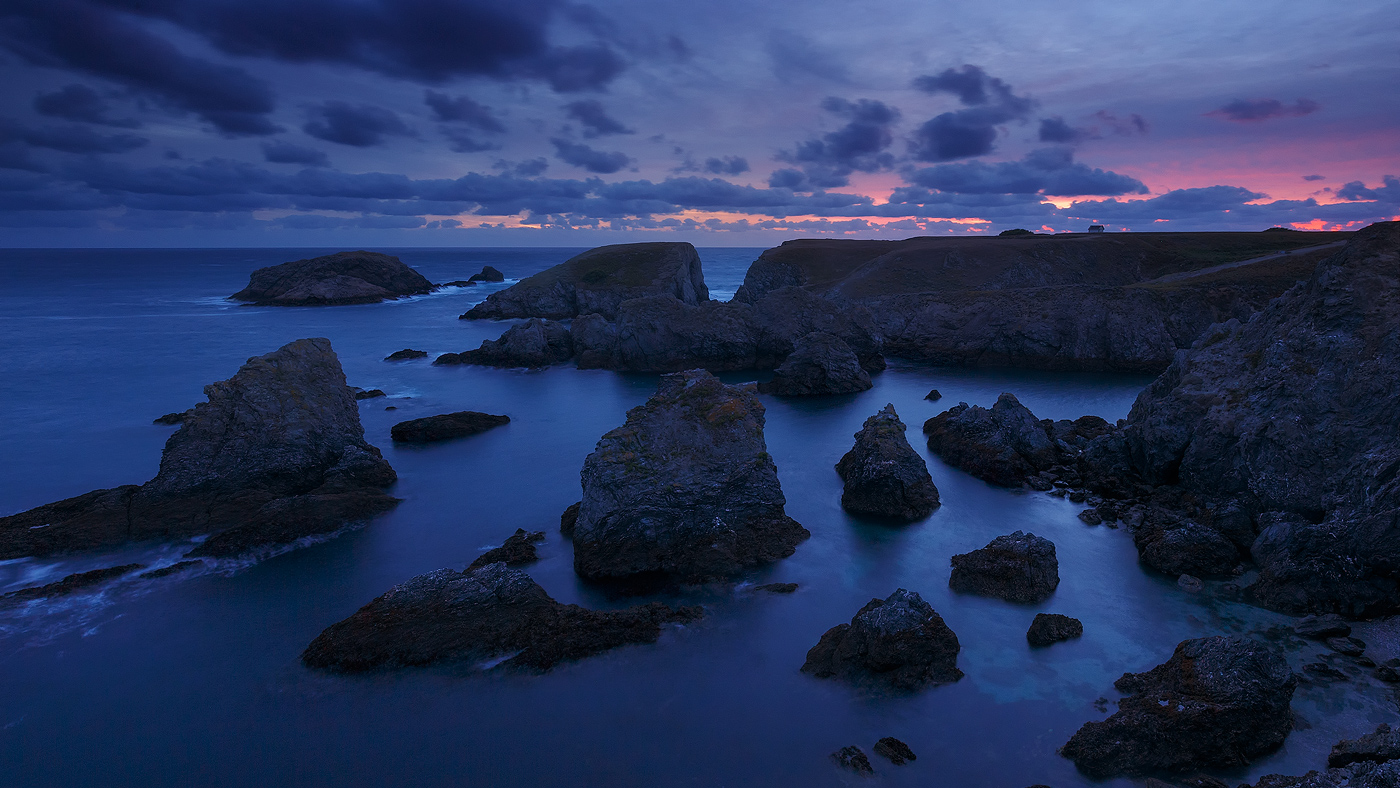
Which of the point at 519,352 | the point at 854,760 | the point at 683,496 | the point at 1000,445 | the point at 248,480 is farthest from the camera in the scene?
the point at 519,352

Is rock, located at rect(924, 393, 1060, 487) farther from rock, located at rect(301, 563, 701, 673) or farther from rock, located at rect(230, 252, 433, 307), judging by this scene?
rock, located at rect(230, 252, 433, 307)

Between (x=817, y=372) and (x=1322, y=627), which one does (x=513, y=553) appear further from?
(x=817, y=372)

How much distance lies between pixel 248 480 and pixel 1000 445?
33.1 m

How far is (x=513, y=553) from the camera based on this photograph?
78.8 ft

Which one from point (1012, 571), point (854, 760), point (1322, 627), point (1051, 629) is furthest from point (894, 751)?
point (1322, 627)

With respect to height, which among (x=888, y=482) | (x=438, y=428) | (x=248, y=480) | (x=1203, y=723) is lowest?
A: (x=1203, y=723)

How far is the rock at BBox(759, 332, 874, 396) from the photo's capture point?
169ft

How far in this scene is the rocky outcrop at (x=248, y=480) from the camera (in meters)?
25.0

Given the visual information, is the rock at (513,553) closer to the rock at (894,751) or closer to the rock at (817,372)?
the rock at (894,751)

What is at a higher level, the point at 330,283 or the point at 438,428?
the point at 330,283

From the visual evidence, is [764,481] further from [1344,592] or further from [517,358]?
[517,358]

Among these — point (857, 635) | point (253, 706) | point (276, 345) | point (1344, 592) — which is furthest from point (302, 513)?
point (276, 345)

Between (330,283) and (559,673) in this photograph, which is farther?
(330,283)

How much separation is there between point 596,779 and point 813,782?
451 cm
